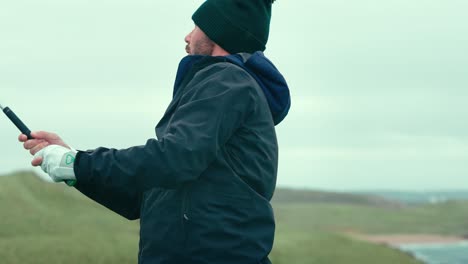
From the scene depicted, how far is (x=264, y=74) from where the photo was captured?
4.67 metres

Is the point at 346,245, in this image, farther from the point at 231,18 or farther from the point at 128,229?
the point at 231,18

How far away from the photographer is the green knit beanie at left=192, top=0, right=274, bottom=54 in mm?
4652

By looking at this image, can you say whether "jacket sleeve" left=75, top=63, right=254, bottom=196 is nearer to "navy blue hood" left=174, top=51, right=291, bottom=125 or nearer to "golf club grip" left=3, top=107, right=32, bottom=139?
"navy blue hood" left=174, top=51, right=291, bottom=125

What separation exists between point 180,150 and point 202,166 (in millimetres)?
146

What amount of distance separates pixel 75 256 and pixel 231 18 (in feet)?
33.0

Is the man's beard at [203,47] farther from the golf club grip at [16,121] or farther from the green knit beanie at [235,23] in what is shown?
the golf club grip at [16,121]

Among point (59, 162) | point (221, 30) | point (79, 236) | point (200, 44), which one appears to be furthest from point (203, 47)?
point (79, 236)

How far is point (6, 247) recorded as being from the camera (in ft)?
46.4

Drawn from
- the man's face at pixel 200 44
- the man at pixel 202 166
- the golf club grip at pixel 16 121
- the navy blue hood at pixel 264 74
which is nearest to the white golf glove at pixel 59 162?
the man at pixel 202 166

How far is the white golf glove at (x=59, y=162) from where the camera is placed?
424cm

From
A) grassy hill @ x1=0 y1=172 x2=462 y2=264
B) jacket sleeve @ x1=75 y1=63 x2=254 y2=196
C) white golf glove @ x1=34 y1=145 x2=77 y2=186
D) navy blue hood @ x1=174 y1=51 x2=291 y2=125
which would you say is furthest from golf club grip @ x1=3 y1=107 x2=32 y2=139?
grassy hill @ x1=0 y1=172 x2=462 y2=264

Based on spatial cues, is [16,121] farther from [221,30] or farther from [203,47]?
[221,30]

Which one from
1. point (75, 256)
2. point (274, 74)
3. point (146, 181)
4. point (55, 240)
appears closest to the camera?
point (146, 181)

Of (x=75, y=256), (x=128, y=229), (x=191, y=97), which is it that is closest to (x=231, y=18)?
(x=191, y=97)
